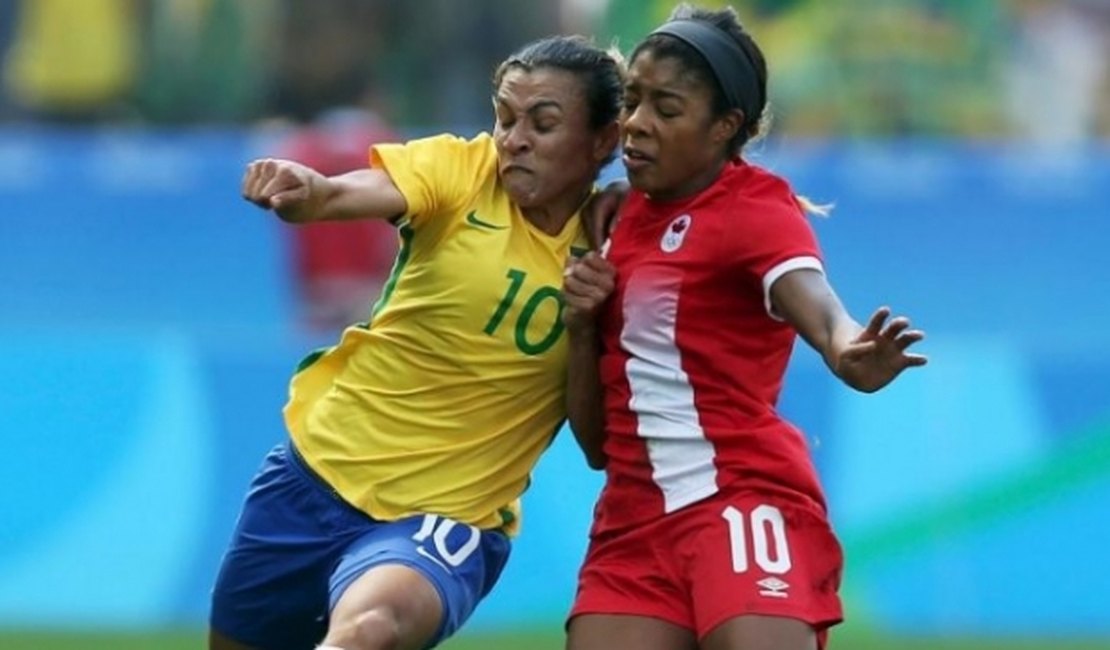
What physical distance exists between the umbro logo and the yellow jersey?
0.91m

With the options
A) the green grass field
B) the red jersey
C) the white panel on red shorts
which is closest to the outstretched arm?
the red jersey

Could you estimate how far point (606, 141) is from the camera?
845cm

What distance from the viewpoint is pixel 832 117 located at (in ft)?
53.2

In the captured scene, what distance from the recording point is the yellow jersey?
8.34m

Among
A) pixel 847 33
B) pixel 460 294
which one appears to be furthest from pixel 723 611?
pixel 847 33

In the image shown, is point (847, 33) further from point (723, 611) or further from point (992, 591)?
point (723, 611)

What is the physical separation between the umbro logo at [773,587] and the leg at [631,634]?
0.25m

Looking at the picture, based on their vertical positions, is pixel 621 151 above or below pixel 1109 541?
below

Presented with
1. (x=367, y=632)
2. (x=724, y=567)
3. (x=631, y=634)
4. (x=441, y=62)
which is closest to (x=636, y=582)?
(x=631, y=634)

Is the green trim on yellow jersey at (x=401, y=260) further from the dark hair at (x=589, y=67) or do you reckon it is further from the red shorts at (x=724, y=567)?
the red shorts at (x=724, y=567)

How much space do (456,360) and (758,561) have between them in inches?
41.4

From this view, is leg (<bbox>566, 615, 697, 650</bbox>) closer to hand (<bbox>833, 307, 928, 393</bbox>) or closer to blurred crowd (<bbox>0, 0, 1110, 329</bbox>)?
hand (<bbox>833, 307, 928, 393</bbox>)

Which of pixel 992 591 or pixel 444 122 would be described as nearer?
pixel 992 591

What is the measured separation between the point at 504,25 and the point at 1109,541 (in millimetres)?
4496
